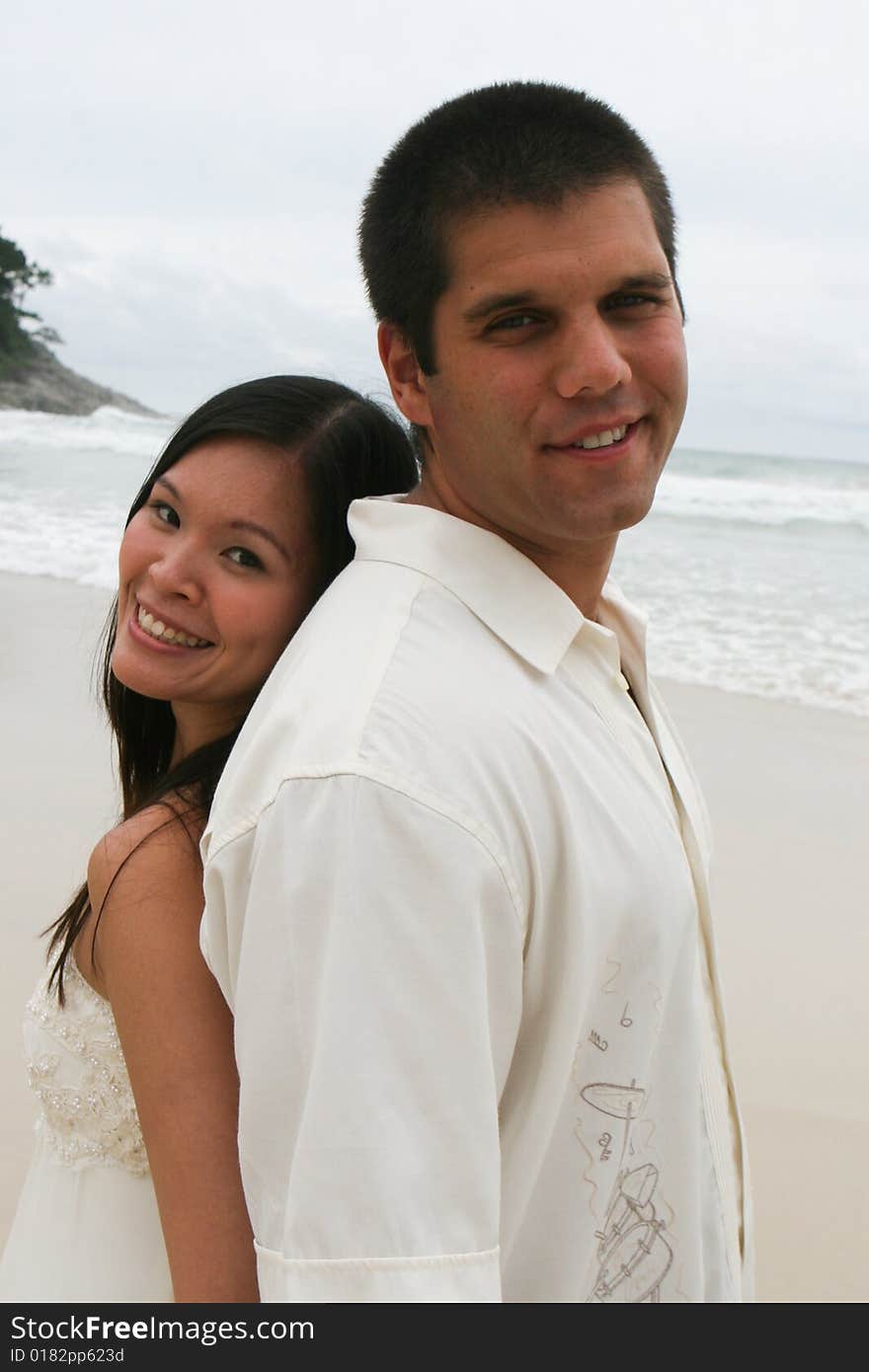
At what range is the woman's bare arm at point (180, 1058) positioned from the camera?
151 cm

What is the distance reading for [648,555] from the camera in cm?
1377

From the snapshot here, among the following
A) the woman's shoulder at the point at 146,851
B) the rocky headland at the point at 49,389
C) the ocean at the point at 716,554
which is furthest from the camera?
the rocky headland at the point at 49,389

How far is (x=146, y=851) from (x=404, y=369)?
0.68 meters

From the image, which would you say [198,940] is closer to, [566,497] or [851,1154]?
[566,497]

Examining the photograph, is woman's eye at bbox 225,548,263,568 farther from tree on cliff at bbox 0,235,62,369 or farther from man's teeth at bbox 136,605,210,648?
tree on cliff at bbox 0,235,62,369

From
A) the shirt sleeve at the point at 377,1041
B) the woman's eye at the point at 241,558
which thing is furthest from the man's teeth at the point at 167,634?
the shirt sleeve at the point at 377,1041

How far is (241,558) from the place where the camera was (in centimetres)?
189

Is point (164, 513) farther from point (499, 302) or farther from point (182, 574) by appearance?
point (499, 302)

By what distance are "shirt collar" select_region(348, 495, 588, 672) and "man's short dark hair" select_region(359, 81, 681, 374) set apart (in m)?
0.23

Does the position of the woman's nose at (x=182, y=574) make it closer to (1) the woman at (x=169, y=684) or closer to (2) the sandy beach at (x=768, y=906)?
(1) the woman at (x=169, y=684)

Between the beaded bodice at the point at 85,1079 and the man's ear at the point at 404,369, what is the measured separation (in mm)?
870

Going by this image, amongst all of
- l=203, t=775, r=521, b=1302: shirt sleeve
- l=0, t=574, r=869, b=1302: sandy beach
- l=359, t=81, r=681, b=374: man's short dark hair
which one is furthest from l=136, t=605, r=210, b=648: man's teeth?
l=0, t=574, r=869, b=1302: sandy beach

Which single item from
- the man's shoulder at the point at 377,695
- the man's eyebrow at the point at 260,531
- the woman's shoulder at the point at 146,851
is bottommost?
the woman's shoulder at the point at 146,851

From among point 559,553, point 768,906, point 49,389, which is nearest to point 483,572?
point 559,553
